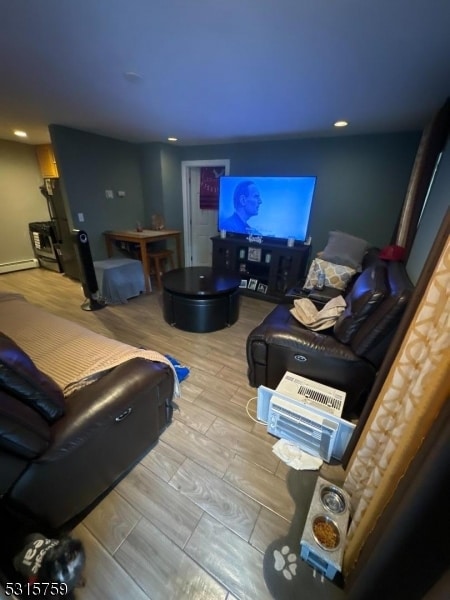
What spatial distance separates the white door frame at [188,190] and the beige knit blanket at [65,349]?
315cm

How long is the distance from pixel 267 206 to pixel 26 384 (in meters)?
3.25

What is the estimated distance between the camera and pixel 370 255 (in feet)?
8.75

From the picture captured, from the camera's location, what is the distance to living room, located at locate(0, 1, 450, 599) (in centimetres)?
107

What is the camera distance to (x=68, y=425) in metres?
0.91

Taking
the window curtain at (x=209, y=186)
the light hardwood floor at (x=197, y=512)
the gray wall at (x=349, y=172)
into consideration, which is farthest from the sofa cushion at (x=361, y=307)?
the window curtain at (x=209, y=186)

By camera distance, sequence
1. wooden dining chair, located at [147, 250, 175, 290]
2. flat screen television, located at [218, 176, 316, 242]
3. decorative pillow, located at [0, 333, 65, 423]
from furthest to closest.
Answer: wooden dining chair, located at [147, 250, 175, 290]
flat screen television, located at [218, 176, 316, 242]
decorative pillow, located at [0, 333, 65, 423]

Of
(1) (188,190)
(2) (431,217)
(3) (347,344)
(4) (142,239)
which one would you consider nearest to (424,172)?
(2) (431,217)

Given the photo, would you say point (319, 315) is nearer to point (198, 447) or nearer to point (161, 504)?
point (198, 447)

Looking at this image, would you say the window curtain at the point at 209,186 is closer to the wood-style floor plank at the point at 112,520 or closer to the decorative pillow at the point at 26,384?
the decorative pillow at the point at 26,384

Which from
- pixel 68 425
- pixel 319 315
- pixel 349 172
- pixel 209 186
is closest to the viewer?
pixel 68 425

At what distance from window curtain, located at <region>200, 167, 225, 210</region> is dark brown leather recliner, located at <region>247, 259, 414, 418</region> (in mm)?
3247

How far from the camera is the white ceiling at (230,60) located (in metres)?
1.06

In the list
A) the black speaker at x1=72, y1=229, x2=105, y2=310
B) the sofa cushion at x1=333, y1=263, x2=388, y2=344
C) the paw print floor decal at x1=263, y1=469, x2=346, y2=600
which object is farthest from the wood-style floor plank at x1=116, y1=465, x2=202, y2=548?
the black speaker at x1=72, y1=229, x2=105, y2=310

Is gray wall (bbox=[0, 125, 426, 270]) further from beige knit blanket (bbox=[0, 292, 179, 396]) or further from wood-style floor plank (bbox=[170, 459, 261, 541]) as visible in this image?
wood-style floor plank (bbox=[170, 459, 261, 541])
